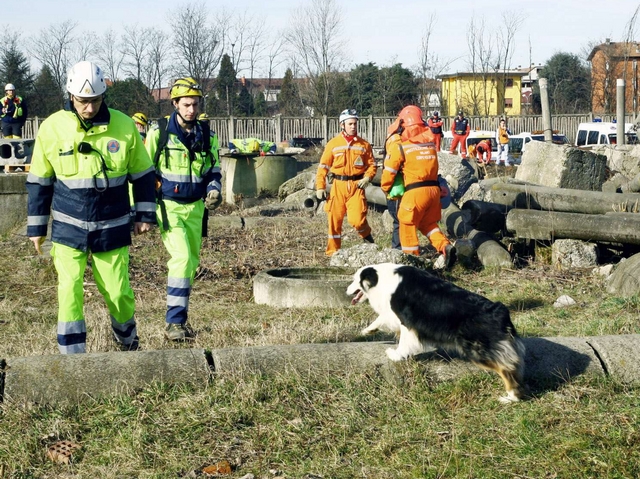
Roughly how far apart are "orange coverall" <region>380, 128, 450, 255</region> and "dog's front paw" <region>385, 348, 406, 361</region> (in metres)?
4.65

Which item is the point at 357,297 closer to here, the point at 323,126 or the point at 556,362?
the point at 556,362

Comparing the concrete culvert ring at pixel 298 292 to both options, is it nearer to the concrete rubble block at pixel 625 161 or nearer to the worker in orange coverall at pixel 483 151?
the concrete rubble block at pixel 625 161

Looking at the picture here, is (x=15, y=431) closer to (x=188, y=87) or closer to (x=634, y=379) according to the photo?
(x=188, y=87)

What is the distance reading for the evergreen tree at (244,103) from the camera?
51.5m

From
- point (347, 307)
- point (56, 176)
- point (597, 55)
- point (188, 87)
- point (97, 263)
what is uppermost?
point (597, 55)

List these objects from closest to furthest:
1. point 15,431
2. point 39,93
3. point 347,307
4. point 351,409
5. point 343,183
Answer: point 15,431 < point 351,409 < point 347,307 < point 343,183 < point 39,93

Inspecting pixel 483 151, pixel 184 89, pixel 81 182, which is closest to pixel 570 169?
pixel 184 89

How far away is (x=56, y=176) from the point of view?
17.9ft

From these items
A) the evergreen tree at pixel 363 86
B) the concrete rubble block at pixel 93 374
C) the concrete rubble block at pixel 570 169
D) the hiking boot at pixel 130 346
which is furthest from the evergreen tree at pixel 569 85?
the concrete rubble block at pixel 93 374

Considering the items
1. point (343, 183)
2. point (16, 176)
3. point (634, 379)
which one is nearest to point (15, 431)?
point (634, 379)

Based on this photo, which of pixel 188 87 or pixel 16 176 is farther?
pixel 16 176

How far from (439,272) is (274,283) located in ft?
7.64

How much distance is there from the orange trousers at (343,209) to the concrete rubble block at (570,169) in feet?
13.5

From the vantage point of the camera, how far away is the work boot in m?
9.70
